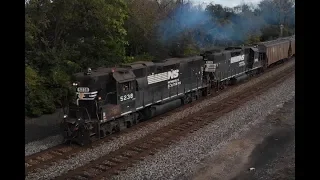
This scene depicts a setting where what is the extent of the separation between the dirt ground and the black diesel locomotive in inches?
179

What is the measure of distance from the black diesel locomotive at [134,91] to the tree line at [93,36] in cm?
451

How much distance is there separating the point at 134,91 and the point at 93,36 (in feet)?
35.7

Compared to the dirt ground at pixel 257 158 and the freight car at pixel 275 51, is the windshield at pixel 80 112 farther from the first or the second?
the freight car at pixel 275 51

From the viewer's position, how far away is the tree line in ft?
67.1

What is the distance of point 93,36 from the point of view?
25078 millimetres

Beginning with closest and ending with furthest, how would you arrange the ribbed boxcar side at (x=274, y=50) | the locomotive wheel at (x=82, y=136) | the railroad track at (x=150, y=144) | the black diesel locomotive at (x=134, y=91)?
1. the railroad track at (x=150, y=144)
2. the locomotive wheel at (x=82, y=136)
3. the black diesel locomotive at (x=134, y=91)
4. the ribbed boxcar side at (x=274, y=50)

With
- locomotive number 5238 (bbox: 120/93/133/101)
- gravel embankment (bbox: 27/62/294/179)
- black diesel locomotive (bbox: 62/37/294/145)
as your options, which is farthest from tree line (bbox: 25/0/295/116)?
gravel embankment (bbox: 27/62/294/179)

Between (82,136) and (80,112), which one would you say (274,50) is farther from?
(82,136)

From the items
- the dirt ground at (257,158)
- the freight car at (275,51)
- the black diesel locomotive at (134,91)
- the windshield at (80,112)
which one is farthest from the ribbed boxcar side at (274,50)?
the windshield at (80,112)

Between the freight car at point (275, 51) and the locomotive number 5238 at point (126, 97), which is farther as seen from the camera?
the freight car at point (275, 51)

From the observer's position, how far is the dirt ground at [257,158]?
32.8 ft

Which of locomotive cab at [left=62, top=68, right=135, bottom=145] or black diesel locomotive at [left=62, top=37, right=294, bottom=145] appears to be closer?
locomotive cab at [left=62, top=68, right=135, bottom=145]

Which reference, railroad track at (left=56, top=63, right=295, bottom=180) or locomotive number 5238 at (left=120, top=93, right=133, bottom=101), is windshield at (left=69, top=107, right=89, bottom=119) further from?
railroad track at (left=56, top=63, right=295, bottom=180)
